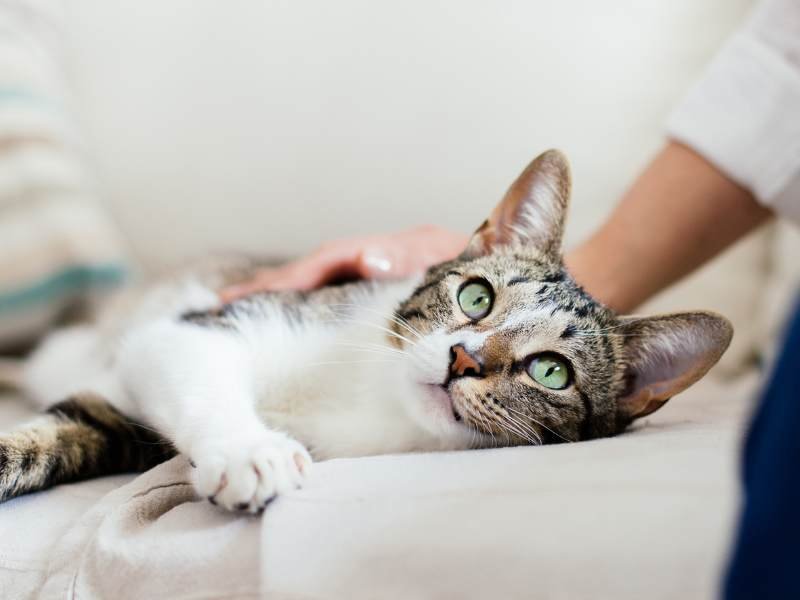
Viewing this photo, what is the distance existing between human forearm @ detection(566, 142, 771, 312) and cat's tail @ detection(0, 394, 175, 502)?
781 millimetres

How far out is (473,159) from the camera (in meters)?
1.42

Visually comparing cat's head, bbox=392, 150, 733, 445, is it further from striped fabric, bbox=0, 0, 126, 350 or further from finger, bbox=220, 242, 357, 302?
striped fabric, bbox=0, 0, 126, 350

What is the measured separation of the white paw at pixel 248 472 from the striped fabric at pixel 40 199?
1.05m

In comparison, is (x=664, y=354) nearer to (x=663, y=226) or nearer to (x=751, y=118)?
(x=663, y=226)

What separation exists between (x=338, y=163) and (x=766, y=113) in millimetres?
874

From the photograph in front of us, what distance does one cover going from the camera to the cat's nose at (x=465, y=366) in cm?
82

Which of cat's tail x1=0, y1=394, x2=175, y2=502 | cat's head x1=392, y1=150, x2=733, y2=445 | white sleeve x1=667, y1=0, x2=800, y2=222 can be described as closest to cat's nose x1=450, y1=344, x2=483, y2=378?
cat's head x1=392, y1=150, x2=733, y2=445

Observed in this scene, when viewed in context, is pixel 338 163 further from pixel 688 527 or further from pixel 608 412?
pixel 688 527

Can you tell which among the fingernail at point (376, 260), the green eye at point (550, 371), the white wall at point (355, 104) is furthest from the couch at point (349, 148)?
the fingernail at point (376, 260)

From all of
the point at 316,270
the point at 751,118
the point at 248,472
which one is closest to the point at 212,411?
the point at 248,472

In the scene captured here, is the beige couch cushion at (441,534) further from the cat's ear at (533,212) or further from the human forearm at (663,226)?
the human forearm at (663,226)

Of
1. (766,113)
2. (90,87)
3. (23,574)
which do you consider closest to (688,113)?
(766,113)

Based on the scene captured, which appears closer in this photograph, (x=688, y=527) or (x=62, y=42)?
(x=688, y=527)

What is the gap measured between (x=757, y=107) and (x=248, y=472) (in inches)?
40.9
